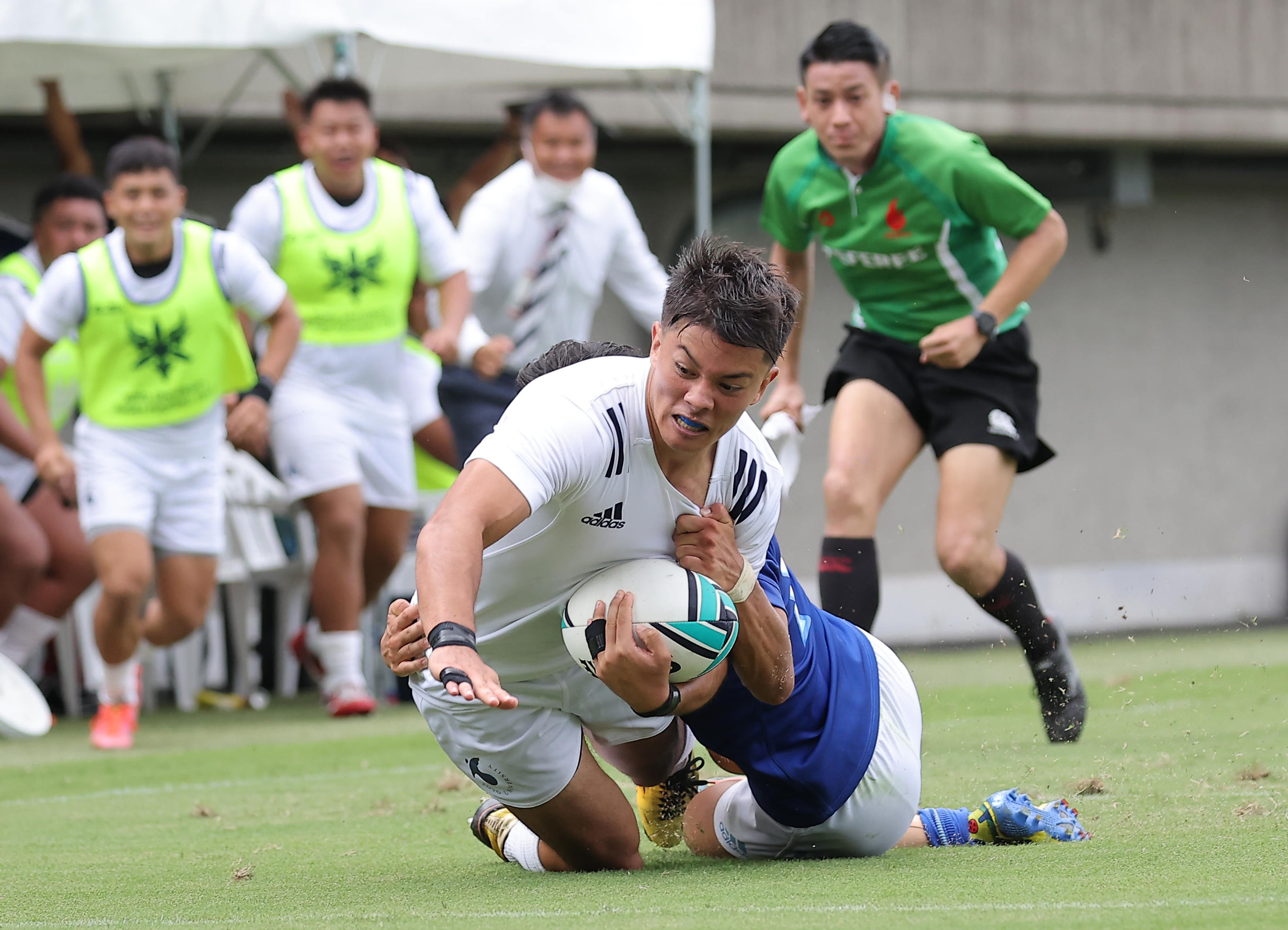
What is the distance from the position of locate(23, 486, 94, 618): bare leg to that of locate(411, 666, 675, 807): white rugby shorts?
537cm

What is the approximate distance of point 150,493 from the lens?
317 inches

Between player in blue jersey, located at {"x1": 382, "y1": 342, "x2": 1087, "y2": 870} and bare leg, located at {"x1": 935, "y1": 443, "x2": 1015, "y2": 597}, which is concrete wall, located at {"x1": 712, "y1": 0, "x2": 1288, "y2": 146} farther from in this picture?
player in blue jersey, located at {"x1": 382, "y1": 342, "x2": 1087, "y2": 870}

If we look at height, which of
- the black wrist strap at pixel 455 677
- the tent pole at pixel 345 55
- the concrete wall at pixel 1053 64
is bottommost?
the black wrist strap at pixel 455 677

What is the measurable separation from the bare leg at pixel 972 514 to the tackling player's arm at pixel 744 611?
2082mm

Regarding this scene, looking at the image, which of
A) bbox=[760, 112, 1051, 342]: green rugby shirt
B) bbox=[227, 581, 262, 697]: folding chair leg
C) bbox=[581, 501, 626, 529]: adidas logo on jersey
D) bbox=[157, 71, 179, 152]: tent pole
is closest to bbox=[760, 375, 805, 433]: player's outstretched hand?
bbox=[760, 112, 1051, 342]: green rugby shirt

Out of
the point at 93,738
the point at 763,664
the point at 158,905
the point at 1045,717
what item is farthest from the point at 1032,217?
the point at 93,738

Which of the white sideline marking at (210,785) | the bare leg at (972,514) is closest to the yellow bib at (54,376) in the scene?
the white sideline marking at (210,785)

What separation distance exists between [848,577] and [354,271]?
3.93 meters

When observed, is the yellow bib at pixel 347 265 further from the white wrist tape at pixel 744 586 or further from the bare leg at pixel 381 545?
the white wrist tape at pixel 744 586

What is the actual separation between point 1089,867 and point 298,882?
5.73ft

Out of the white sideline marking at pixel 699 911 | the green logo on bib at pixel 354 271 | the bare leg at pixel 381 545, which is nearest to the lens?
the white sideline marking at pixel 699 911

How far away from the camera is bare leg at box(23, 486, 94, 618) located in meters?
8.98

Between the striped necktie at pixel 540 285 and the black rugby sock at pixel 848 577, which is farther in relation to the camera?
the striped necktie at pixel 540 285

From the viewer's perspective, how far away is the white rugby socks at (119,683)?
26.0 ft
